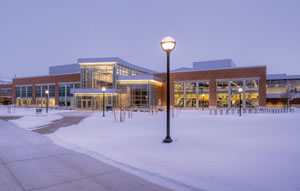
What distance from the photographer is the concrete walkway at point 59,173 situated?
4.57 meters

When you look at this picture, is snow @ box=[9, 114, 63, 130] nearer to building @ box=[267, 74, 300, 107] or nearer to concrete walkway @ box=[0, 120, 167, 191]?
concrete walkway @ box=[0, 120, 167, 191]

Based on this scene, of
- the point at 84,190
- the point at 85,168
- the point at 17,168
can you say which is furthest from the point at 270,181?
the point at 17,168

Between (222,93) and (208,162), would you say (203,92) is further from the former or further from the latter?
(208,162)

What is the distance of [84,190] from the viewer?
14.3ft

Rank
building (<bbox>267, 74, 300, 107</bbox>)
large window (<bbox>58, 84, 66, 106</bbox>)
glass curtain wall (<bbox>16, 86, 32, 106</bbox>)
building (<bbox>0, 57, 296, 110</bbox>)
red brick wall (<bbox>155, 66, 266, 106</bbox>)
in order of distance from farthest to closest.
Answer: building (<bbox>267, 74, 300, 107</bbox>), glass curtain wall (<bbox>16, 86, 32, 106</bbox>), large window (<bbox>58, 84, 66, 106</bbox>), building (<bbox>0, 57, 296, 110</bbox>), red brick wall (<bbox>155, 66, 266, 106</bbox>)

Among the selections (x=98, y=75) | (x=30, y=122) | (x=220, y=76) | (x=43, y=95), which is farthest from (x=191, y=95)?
(x=43, y=95)

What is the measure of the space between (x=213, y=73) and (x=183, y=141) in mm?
41161

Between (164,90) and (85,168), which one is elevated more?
(164,90)

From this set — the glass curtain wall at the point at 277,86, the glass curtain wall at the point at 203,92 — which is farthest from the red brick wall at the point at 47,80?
the glass curtain wall at the point at 277,86

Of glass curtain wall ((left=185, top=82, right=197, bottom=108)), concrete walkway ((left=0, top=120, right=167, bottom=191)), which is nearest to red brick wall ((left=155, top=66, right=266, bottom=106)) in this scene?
glass curtain wall ((left=185, top=82, right=197, bottom=108))

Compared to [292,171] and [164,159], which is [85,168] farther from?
[292,171]

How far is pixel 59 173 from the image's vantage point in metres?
5.42

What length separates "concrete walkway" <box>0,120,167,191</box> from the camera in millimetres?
4574

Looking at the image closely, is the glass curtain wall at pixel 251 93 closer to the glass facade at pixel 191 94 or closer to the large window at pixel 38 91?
the glass facade at pixel 191 94
